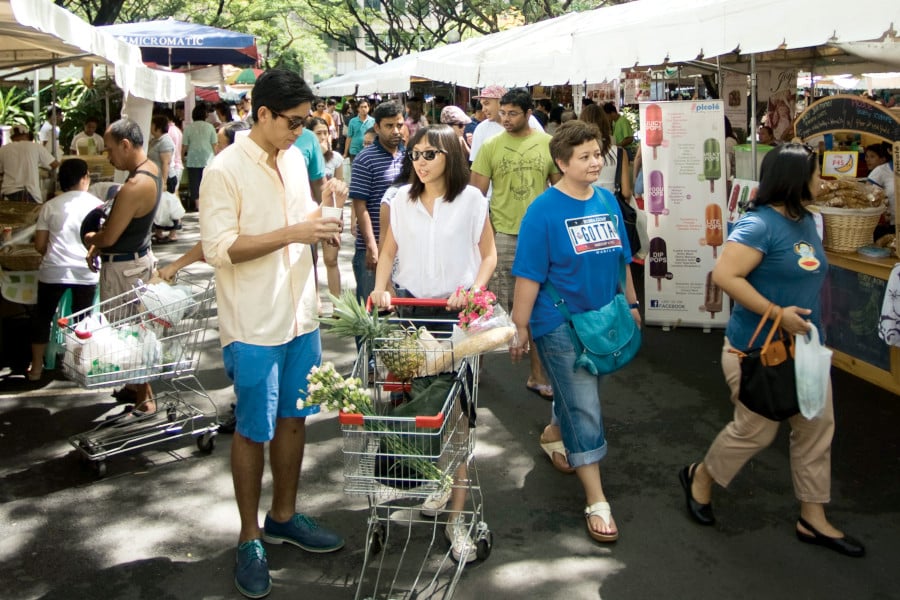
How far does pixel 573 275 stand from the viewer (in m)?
4.37

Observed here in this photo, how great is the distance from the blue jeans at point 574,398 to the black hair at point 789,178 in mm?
1089

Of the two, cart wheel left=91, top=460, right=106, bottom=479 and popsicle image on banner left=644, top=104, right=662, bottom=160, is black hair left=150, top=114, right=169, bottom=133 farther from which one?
cart wheel left=91, top=460, right=106, bottom=479

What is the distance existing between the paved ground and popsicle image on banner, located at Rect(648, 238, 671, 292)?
1.72 m

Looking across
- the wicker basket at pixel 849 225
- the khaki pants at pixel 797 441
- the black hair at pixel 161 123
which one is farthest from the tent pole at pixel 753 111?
the black hair at pixel 161 123

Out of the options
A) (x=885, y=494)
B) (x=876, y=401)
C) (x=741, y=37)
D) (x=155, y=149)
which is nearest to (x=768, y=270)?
(x=885, y=494)

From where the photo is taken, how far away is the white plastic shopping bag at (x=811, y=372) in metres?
3.92

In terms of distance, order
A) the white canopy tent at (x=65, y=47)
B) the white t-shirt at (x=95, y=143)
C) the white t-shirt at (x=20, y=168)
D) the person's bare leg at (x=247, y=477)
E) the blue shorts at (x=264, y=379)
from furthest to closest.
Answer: the white t-shirt at (x=95, y=143)
the white t-shirt at (x=20, y=168)
the white canopy tent at (x=65, y=47)
the person's bare leg at (x=247, y=477)
the blue shorts at (x=264, y=379)

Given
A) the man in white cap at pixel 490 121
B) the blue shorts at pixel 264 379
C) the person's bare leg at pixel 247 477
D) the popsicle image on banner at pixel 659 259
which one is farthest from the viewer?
the man in white cap at pixel 490 121

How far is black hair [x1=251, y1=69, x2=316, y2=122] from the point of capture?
3.71 m

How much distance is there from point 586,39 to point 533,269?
3.26m

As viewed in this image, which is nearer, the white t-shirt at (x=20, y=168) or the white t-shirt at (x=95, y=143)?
the white t-shirt at (x=20, y=168)

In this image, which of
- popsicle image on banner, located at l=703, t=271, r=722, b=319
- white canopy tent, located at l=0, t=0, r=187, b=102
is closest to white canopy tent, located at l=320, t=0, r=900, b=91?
popsicle image on banner, located at l=703, t=271, r=722, b=319

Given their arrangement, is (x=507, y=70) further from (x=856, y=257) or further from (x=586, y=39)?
(x=856, y=257)

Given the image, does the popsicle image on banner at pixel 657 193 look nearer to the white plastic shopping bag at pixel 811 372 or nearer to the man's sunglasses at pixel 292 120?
the white plastic shopping bag at pixel 811 372
